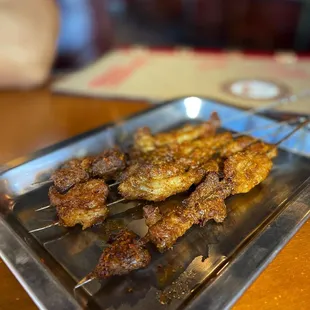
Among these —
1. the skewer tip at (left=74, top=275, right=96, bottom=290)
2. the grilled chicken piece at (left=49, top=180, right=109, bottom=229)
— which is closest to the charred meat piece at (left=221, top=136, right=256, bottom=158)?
the grilled chicken piece at (left=49, top=180, right=109, bottom=229)

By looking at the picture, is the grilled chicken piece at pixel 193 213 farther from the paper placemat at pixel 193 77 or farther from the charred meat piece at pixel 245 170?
the paper placemat at pixel 193 77

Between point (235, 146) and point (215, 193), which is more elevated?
point (235, 146)

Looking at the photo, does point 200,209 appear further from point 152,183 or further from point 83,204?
point 83,204

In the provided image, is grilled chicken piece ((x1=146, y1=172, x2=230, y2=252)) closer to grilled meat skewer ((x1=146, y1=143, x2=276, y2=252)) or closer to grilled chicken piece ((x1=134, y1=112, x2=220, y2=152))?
grilled meat skewer ((x1=146, y1=143, x2=276, y2=252))

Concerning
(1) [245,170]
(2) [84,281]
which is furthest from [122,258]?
(1) [245,170]

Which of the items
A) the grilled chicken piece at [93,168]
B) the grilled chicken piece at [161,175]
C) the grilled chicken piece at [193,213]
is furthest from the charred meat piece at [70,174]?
the grilled chicken piece at [193,213]
